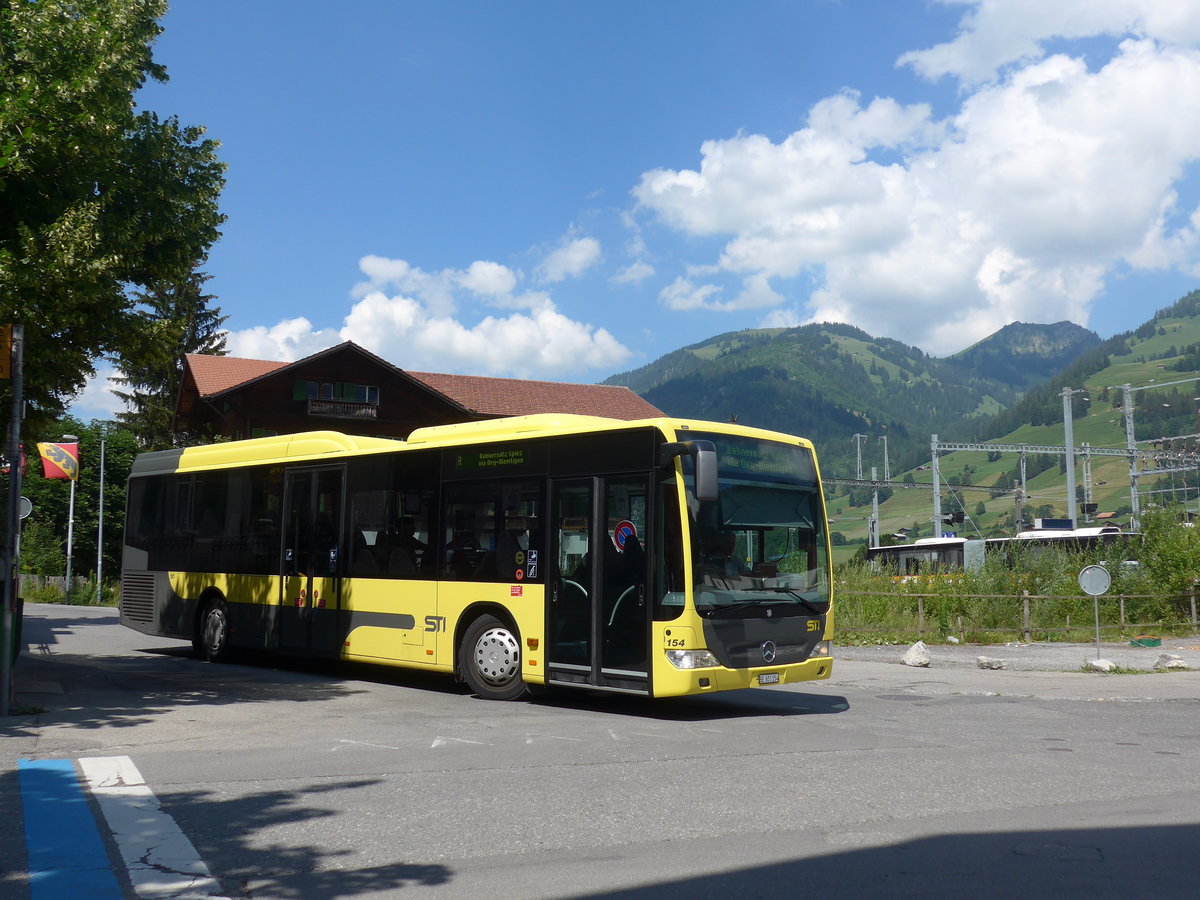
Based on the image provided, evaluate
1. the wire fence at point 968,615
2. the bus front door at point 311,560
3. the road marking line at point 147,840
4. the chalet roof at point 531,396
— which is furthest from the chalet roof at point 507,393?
the road marking line at point 147,840

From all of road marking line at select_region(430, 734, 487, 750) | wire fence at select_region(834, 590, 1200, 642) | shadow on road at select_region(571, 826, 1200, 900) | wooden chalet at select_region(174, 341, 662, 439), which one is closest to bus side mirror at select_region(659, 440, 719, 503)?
road marking line at select_region(430, 734, 487, 750)

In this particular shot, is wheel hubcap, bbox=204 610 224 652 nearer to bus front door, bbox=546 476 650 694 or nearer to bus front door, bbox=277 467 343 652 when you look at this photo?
bus front door, bbox=277 467 343 652

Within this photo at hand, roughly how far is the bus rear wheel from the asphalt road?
20 centimetres

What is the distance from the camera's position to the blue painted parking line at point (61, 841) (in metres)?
5.27

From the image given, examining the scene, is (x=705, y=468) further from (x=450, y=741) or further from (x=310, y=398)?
(x=310, y=398)

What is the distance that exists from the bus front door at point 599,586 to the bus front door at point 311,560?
4027mm

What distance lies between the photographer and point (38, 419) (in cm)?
1554

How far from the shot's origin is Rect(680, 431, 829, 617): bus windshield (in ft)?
36.8

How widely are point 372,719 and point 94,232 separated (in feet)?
17.2

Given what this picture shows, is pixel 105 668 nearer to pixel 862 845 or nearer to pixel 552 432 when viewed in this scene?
pixel 552 432

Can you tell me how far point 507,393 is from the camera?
62.3m

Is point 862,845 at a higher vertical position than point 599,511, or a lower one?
lower

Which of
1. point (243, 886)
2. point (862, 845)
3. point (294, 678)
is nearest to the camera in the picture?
point (243, 886)

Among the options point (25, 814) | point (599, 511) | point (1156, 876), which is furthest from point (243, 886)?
point (599, 511)
